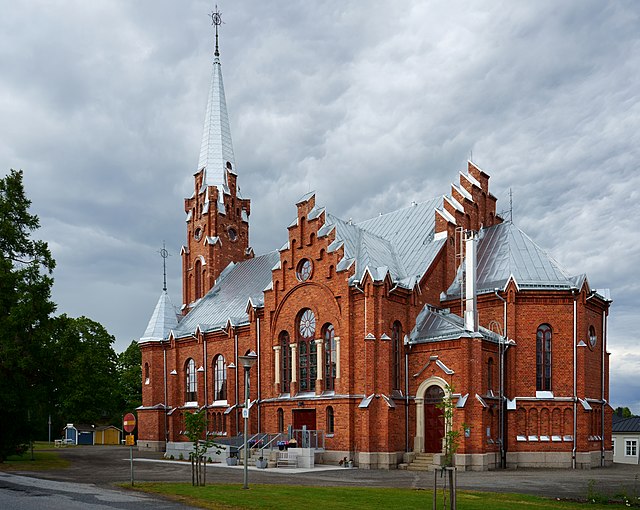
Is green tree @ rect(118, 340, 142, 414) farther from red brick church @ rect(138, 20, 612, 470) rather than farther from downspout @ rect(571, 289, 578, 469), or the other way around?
downspout @ rect(571, 289, 578, 469)

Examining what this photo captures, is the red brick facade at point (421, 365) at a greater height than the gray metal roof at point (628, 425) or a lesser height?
greater

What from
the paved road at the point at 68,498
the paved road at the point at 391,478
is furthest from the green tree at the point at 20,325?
the paved road at the point at 68,498

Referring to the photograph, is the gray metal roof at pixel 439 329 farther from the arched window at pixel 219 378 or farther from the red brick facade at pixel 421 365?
the arched window at pixel 219 378

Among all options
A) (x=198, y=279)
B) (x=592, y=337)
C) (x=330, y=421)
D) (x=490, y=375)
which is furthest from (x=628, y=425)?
(x=198, y=279)

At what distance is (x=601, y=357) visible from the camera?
3997 cm

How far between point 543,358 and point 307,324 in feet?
44.6

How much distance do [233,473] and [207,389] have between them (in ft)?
63.2

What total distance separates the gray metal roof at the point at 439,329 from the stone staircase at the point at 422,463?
603 cm

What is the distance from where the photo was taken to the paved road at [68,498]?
17.9m

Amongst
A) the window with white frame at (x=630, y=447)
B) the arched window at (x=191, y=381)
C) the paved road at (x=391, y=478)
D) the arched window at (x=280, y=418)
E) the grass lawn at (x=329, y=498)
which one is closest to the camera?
the grass lawn at (x=329, y=498)

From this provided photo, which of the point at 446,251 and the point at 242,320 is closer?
the point at 446,251

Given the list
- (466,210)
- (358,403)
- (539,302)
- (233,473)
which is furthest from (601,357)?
(233,473)

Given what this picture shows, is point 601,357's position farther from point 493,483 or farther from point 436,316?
point 493,483

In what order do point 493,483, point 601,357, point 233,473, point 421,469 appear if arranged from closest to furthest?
point 493,483 < point 233,473 < point 421,469 < point 601,357
